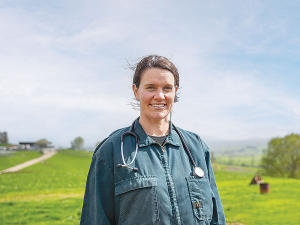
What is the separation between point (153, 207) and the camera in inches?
82.6

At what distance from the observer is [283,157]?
3306 centimetres

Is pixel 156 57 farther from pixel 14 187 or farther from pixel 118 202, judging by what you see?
pixel 14 187

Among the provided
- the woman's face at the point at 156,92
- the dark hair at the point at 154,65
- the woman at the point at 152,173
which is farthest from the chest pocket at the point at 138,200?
the dark hair at the point at 154,65

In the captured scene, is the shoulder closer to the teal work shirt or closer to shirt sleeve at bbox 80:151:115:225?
the teal work shirt

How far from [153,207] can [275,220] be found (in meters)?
9.50

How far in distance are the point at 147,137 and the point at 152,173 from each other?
0.36 meters

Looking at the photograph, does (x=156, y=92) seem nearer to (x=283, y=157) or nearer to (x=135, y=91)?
(x=135, y=91)

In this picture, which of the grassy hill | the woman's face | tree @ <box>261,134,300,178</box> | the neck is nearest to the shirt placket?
the neck

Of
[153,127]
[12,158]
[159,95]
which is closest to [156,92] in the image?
[159,95]

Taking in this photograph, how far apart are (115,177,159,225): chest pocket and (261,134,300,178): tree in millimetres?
35542

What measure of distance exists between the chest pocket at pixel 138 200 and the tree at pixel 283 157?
35542 millimetres

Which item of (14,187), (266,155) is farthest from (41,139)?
(266,155)

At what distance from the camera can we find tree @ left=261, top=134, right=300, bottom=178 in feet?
106

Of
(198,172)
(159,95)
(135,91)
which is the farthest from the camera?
(135,91)
